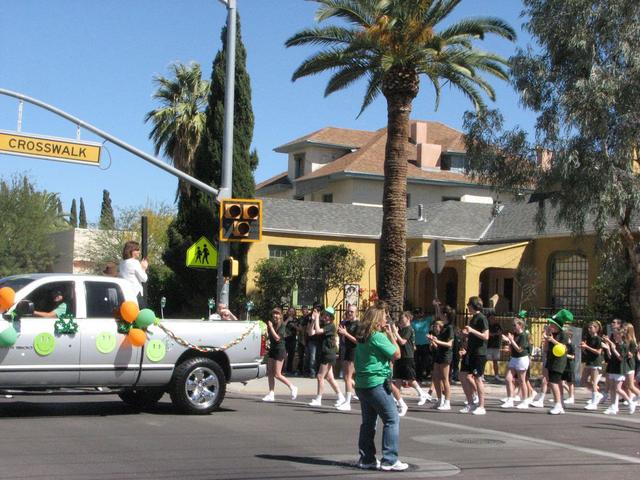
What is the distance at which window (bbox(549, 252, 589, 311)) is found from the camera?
111 feet

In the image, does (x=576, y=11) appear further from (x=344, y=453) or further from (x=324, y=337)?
(x=344, y=453)

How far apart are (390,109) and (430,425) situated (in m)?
11.0

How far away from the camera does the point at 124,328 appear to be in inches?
529

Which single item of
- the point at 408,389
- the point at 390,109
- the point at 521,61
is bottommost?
the point at 408,389

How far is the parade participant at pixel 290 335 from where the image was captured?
24.2 meters

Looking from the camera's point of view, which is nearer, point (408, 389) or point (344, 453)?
point (344, 453)

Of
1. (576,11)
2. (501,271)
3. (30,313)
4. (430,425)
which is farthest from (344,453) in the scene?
(501,271)

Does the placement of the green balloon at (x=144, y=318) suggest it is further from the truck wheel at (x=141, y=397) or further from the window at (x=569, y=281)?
the window at (x=569, y=281)

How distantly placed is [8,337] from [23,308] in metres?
0.43

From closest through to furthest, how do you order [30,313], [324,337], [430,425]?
1. [30,313]
2. [430,425]
3. [324,337]

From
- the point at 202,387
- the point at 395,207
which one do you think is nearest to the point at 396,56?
the point at 395,207

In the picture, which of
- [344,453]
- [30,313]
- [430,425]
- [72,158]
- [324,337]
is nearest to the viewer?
[344,453]

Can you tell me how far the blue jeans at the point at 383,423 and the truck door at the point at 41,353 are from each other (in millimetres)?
4925

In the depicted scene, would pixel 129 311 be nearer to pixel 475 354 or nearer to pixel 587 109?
pixel 475 354
